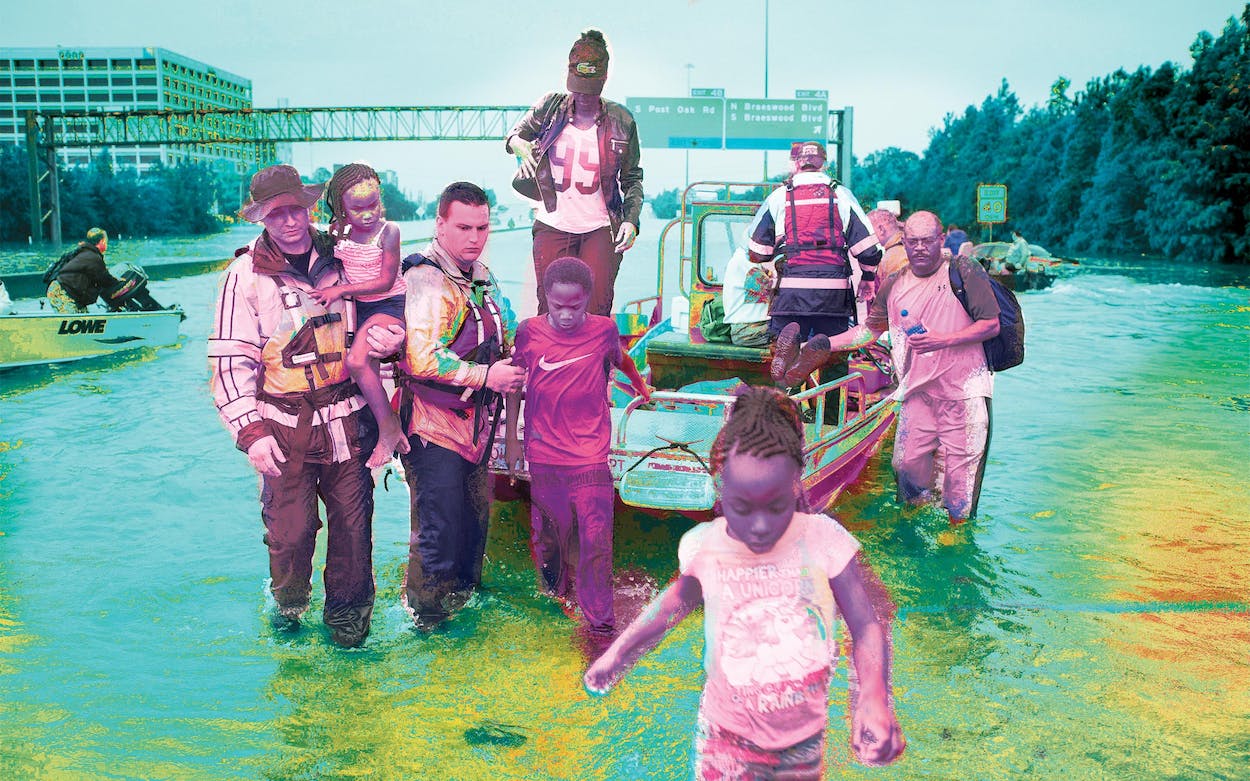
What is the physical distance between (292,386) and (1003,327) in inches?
179

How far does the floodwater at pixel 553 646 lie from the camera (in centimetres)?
454

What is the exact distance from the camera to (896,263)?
27.7 ft

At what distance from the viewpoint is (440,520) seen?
5.36m

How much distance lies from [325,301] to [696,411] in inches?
158

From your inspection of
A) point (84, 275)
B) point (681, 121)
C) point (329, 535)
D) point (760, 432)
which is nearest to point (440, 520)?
point (329, 535)

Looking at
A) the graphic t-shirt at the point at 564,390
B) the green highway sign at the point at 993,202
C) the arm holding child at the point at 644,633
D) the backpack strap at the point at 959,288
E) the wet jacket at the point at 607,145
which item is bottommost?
the arm holding child at the point at 644,633

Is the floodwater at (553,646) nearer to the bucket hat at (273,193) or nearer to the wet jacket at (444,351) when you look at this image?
the wet jacket at (444,351)

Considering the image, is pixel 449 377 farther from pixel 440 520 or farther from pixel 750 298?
pixel 750 298

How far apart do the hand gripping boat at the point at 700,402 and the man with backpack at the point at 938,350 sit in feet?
0.99

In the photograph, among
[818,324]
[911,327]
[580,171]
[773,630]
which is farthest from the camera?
[818,324]

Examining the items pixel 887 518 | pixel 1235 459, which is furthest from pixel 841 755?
pixel 1235 459

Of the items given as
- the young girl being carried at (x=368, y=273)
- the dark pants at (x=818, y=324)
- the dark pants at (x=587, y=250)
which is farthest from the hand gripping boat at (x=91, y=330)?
the dark pants at (x=818, y=324)

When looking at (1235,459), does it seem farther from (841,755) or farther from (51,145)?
(51,145)

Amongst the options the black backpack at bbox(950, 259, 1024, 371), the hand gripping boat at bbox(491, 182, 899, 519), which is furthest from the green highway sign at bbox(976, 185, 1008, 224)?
the black backpack at bbox(950, 259, 1024, 371)
